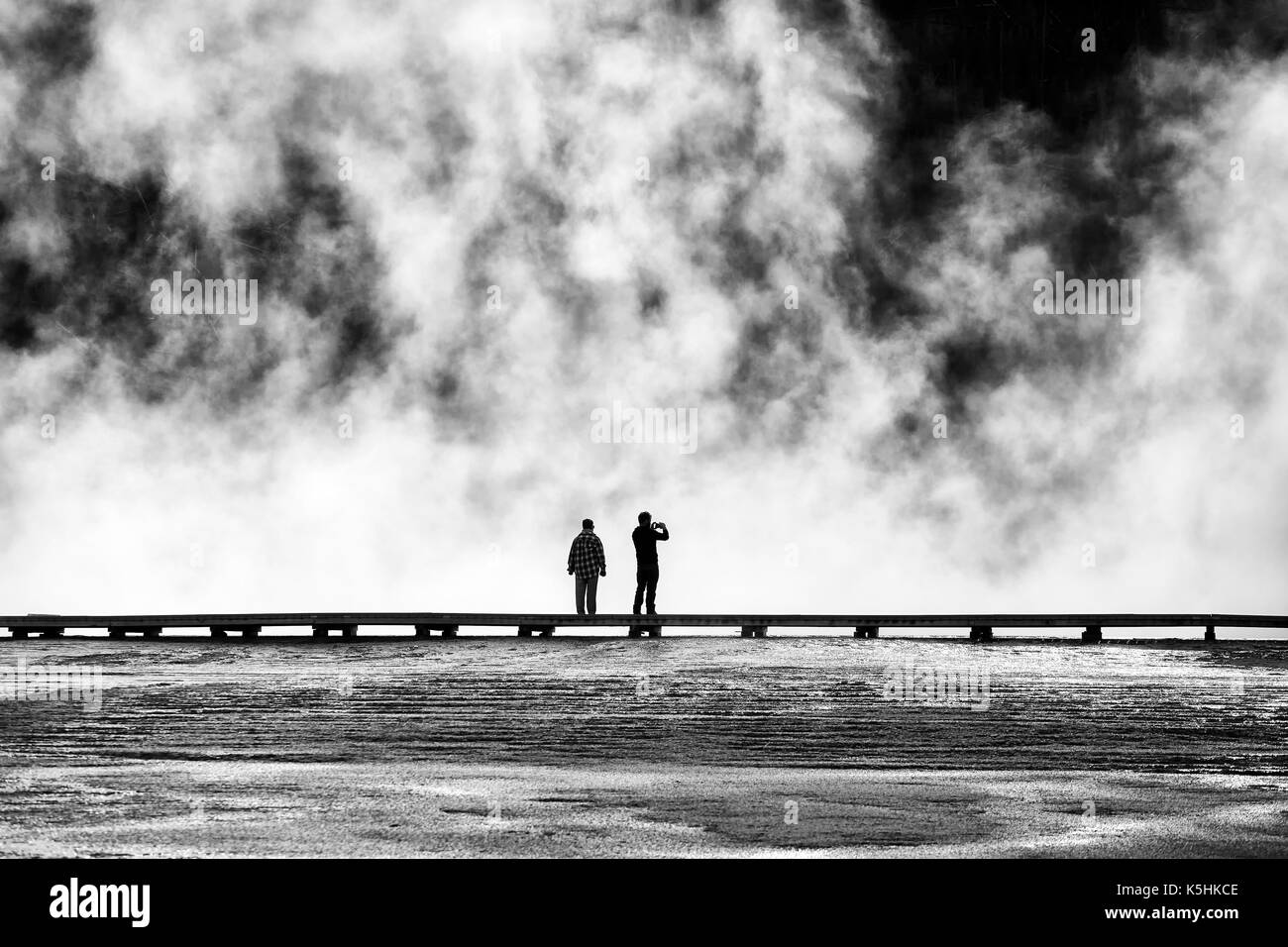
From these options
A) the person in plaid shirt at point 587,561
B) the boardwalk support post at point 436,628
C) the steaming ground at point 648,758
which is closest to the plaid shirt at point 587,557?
the person in plaid shirt at point 587,561

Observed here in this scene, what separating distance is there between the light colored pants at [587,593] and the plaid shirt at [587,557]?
9cm

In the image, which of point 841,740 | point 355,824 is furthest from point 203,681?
point 355,824

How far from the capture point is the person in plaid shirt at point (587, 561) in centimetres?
2414

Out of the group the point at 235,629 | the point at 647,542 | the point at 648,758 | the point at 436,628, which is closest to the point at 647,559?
the point at 647,542

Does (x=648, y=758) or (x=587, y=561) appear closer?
(x=648, y=758)

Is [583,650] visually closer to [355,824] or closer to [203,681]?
[203,681]

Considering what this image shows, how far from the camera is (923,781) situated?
412 inches

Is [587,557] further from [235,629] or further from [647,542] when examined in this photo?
[235,629]

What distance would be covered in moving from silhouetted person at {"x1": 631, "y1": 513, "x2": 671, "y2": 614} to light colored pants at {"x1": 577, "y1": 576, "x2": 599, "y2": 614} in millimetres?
647

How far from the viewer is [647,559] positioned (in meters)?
24.2

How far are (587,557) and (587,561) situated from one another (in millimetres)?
61
